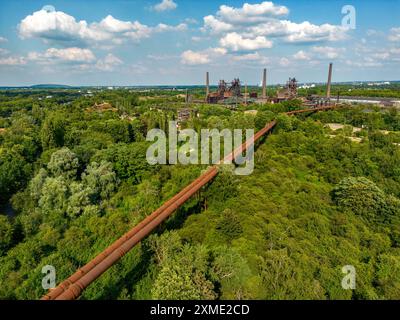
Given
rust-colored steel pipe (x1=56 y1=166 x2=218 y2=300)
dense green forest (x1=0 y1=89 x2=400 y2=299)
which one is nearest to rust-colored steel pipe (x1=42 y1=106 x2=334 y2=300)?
rust-colored steel pipe (x1=56 y1=166 x2=218 y2=300)

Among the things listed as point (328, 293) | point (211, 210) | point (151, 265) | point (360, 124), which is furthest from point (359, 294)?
point (360, 124)

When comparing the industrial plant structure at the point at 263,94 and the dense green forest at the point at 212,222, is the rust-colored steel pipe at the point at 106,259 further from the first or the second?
the industrial plant structure at the point at 263,94

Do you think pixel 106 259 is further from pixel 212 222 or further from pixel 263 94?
pixel 263 94

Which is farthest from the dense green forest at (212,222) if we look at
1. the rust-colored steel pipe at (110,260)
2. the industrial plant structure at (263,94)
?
the industrial plant structure at (263,94)

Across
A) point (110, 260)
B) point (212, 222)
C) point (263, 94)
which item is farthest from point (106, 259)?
point (263, 94)

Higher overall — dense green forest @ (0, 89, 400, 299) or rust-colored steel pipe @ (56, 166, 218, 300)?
rust-colored steel pipe @ (56, 166, 218, 300)

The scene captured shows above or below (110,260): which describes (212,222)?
below

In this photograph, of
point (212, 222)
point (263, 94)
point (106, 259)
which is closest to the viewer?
point (106, 259)

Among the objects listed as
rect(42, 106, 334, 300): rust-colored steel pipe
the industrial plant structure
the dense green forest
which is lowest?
the dense green forest

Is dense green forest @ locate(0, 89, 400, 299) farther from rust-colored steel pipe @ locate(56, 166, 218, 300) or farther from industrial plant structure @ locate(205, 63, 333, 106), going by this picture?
industrial plant structure @ locate(205, 63, 333, 106)
